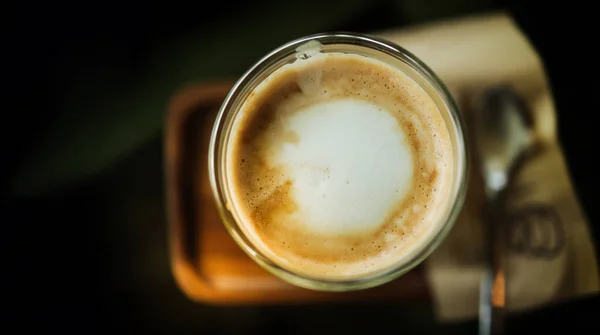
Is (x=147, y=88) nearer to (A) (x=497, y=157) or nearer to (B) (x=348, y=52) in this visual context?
(B) (x=348, y=52)

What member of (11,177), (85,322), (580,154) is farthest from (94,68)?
(580,154)

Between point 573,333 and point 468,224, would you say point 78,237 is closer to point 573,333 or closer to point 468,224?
point 468,224

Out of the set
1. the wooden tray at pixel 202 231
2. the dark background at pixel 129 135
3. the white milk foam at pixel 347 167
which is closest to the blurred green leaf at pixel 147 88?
the dark background at pixel 129 135

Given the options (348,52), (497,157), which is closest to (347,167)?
(348,52)

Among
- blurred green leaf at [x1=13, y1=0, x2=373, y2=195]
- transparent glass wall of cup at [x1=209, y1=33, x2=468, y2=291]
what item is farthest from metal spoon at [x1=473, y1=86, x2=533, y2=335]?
blurred green leaf at [x1=13, y1=0, x2=373, y2=195]

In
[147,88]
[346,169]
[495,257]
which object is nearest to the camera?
[346,169]
